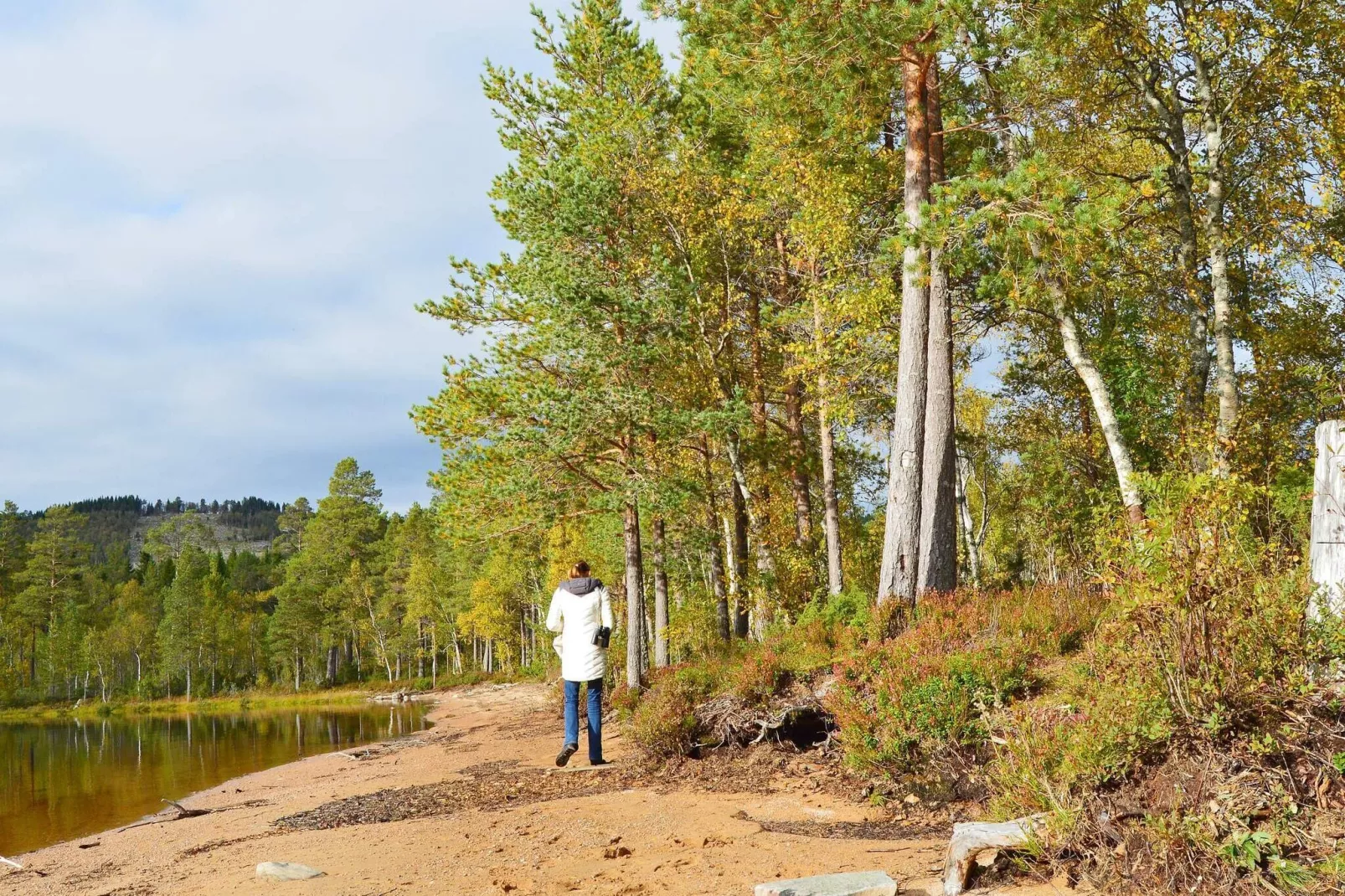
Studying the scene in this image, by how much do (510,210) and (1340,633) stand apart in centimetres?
1558

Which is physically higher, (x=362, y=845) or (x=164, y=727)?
(x=362, y=845)

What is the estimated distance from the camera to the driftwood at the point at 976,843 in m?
4.47

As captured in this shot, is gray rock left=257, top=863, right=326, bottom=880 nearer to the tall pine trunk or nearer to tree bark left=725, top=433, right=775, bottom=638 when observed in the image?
the tall pine trunk

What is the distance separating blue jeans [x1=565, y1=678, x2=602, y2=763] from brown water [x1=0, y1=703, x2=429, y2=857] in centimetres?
804

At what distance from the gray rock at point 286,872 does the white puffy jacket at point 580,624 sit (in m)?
3.32

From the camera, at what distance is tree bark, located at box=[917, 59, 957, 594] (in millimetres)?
10691

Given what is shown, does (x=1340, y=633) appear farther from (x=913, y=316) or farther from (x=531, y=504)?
(x=531, y=504)

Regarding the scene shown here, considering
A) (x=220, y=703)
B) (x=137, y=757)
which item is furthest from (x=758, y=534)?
(x=220, y=703)

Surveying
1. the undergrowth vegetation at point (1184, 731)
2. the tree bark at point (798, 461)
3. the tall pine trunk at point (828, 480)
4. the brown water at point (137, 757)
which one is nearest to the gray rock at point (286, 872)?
the undergrowth vegetation at point (1184, 731)

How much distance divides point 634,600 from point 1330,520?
524 inches

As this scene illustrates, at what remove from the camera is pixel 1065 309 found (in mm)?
12445

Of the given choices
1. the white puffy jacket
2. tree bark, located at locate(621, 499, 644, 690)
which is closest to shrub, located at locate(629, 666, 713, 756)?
the white puffy jacket

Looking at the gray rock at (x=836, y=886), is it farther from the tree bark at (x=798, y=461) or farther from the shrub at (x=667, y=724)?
the tree bark at (x=798, y=461)

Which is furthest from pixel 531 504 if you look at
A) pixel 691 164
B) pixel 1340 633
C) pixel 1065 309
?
pixel 1340 633
